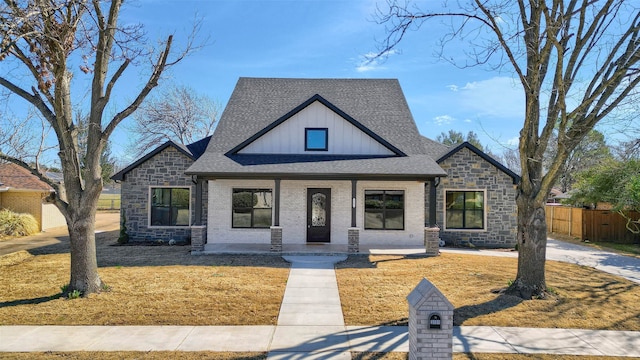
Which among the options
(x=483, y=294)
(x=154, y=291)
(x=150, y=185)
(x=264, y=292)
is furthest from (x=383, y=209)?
(x=150, y=185)

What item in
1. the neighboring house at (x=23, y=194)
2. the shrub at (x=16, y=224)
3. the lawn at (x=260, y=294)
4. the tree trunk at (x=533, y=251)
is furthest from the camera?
the neighboring house at (x=23, y=194)

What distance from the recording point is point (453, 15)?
330 inches

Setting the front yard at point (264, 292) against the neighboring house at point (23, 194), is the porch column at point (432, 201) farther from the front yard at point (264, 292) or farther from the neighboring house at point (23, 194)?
the neighboring house at point (23, 194)

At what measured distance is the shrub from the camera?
17.9m

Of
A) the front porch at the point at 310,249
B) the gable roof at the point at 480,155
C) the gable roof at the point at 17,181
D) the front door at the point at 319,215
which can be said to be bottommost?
the front porch at the point at 310,249

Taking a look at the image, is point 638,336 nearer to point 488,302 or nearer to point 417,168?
point 488,302

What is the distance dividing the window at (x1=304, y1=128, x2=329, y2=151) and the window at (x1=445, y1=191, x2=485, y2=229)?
18.2 feet

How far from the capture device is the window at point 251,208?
577 inches

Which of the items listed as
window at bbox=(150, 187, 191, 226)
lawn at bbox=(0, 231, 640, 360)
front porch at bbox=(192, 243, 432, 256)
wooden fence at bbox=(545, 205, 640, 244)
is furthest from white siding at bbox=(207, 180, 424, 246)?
wooden fence at bbox=(545, 205, 640, 244)

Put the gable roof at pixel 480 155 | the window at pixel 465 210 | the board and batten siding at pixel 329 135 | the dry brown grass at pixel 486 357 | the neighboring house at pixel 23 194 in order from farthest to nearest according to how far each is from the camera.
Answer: the neighboring house at pixel 23 194 < the window at pixel 465 210 < the gable roof at pixel 480 155 < the board and batten siding at pixel 329 135 < the dry brown grass at pixel 486 357

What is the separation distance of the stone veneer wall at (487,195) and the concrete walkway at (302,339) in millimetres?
8933

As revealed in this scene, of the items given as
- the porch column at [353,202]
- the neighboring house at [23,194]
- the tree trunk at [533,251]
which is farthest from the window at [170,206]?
the tree trunk at [533,251]

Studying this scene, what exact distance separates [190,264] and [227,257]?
4.51 ft

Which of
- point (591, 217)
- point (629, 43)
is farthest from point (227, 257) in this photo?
point (591, 217)
